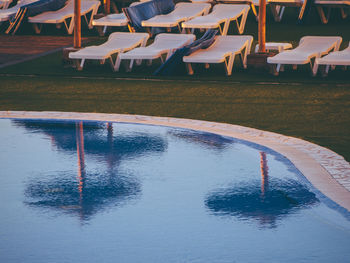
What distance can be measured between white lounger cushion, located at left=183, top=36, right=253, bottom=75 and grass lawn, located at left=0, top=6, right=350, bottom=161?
0.39m

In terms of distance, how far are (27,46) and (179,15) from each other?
14.6 feet

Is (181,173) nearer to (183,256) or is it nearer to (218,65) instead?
(183,256)

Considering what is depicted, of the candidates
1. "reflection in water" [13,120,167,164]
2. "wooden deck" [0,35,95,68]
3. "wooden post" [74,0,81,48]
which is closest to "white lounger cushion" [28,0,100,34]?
"wooden deck" [0,35,95,68]

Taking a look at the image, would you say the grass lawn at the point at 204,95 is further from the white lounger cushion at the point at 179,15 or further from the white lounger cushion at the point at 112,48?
the white lounger cushion at the point at 179,15

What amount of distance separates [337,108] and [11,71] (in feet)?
24.9

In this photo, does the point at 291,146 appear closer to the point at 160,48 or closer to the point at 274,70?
the point at 274,70

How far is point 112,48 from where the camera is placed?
17047mm

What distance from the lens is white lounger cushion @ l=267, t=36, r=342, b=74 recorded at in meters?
15.3

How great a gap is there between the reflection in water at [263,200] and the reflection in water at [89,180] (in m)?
0.92

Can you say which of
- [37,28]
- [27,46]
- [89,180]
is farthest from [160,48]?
[89,180]

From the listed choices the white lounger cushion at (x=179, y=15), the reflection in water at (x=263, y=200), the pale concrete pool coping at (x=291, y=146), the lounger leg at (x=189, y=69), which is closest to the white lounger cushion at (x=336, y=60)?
the lounger leg at (x=189, y=69)

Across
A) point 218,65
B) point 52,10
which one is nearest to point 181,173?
point 218,65

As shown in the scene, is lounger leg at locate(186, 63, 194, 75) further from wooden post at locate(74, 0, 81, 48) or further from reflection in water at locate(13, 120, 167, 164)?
reflection in water at locate(13, 120, 167, 164)

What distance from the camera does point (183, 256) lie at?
6320 millimetres
